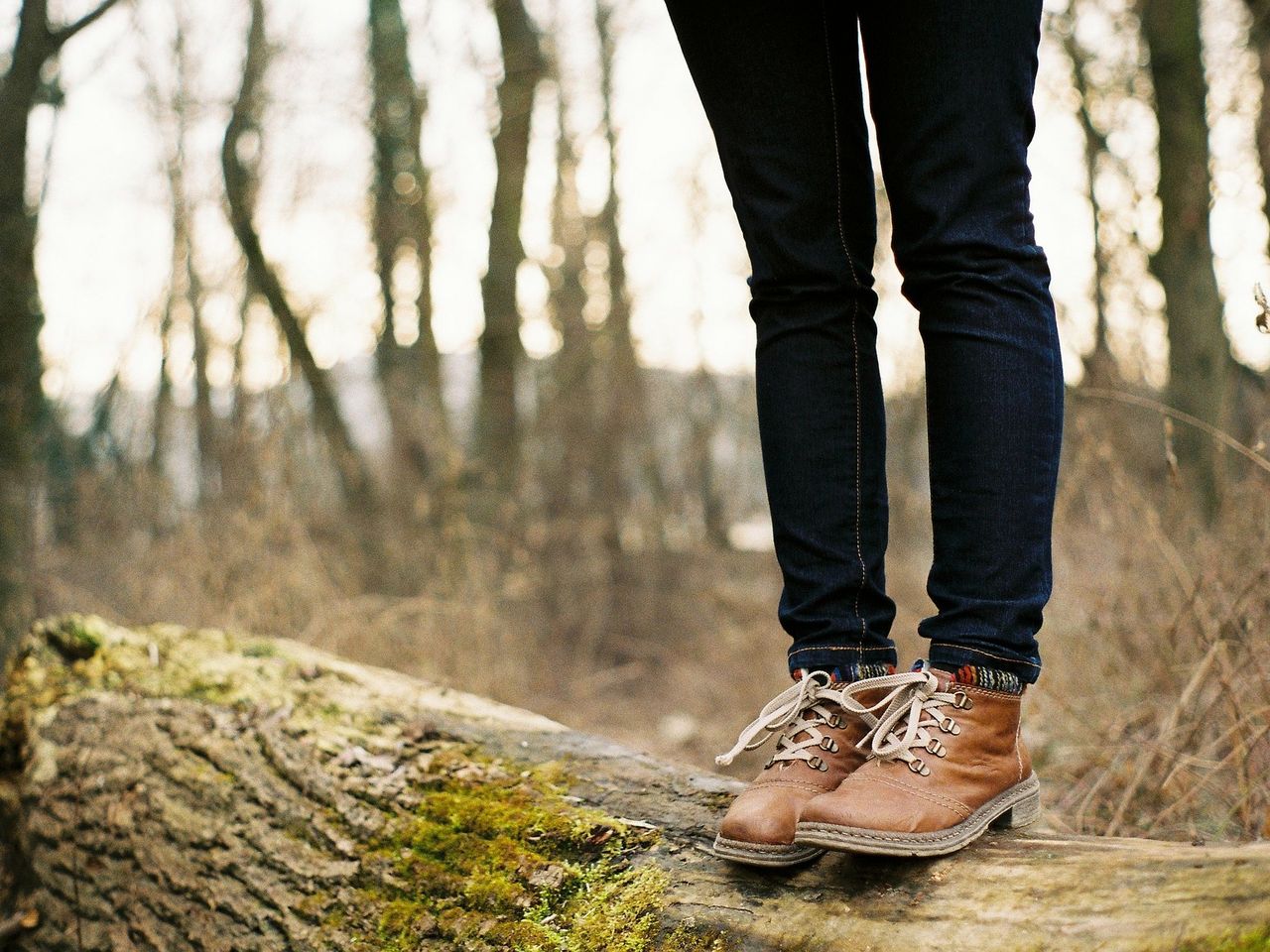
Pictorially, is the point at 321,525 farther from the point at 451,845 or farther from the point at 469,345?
the point at 451,845

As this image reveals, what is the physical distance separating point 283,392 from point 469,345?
3.49m

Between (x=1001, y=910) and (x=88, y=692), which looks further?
(x=88, y=692)

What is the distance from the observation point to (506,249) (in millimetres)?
7434

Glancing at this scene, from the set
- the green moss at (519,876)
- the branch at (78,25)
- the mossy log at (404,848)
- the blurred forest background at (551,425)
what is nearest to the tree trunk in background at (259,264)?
the blurred forest background at (551,425)

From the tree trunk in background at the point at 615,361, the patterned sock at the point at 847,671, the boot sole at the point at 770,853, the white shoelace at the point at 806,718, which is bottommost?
the boot sole at the point at 770,853

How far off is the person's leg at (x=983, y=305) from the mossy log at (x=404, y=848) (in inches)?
12.3

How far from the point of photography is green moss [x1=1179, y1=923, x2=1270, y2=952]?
98 cm

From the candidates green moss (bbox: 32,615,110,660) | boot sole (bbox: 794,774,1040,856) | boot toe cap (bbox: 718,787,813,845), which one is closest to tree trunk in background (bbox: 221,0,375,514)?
green moss (bbox: 32,615,110,660)

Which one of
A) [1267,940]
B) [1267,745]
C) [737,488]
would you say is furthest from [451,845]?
[737,488]

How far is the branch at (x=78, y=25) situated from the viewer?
3.81m

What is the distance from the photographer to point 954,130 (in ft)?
4.33

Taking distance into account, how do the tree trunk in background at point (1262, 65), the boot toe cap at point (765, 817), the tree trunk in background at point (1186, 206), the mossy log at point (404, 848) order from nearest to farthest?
1. the mossy log at point (404, 848)
2. the boot toe cap at point (765, 817)
3. the tree trunk in background at point (1262, 65)
4. the tree trunk in background at point (1186, 206)

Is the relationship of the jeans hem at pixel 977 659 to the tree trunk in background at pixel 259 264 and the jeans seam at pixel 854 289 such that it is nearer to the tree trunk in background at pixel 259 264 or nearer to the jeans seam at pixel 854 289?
the jeans seam at pixel 854 289

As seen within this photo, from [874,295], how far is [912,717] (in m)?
0.59
